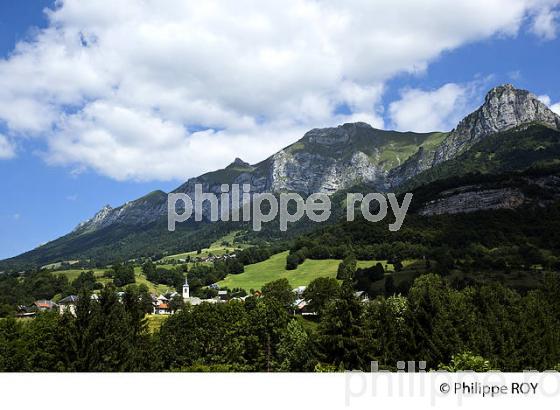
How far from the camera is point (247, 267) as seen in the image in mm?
195250

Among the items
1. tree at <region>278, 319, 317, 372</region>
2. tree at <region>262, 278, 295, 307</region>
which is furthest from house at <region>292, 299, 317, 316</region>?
tree at <region>278, 319, 317, 372</region>

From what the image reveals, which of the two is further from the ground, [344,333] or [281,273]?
[344,333]

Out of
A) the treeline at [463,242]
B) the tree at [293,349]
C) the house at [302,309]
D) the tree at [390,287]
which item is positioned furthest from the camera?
the treeline at [463,242]

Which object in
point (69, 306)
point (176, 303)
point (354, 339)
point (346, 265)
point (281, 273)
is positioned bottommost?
point (176, 303)

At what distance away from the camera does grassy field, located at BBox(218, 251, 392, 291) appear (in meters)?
154

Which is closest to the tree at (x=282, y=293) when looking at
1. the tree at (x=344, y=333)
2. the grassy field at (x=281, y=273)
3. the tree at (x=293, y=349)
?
the grassy field at (x=281, y=273)

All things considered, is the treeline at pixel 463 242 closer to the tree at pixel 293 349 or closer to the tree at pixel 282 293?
the tree at pixel 282 293

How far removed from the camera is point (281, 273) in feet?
549

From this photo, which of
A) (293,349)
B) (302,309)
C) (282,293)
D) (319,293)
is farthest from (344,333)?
(302,309)

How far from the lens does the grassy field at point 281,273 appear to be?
504 ft

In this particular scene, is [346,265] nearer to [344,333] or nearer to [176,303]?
[176,303]
